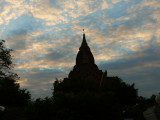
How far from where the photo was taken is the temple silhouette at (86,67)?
210 ft

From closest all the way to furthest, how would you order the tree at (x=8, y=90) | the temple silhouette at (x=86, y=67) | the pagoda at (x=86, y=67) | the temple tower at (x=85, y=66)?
the tree at (x=8, y=90), the temple silhouette at (x=86, y=67), the pagoda at (x=86, y=67), the temple tower at (x=85, y=66)

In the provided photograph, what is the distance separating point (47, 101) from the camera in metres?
22.3

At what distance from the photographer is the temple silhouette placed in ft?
210

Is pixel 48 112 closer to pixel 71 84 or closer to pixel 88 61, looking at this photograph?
pixel 71 84

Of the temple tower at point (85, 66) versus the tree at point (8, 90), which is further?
the temple tower at point (85, 66)

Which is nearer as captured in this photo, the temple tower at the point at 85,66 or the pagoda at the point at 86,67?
the pagoda at the point at 86,67

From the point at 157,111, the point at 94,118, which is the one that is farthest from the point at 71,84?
the point at 157,111

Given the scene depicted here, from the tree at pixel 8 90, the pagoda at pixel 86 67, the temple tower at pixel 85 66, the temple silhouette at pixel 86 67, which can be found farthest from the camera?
the temple tower at pixel 85 66

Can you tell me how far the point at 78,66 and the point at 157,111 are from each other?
60.9 meters

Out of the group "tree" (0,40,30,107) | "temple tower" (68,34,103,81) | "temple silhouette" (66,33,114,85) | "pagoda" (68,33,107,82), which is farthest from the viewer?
"temple tower" (68,34,103,81)

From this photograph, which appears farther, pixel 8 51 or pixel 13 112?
pixel 8 51

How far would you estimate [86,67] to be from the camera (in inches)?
2640

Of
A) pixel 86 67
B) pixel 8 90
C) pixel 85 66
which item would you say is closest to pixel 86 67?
pixel 86 67

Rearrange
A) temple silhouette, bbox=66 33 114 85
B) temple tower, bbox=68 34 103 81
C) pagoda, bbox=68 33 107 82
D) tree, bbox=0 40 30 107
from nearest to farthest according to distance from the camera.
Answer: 1. tree, bbox=0 40 30 107
2. temple silhouette, bbox=66 33 114 85
3. pagoda, bbox=68 33 107 82
4. temple tower, bbox=68 34 103 81
